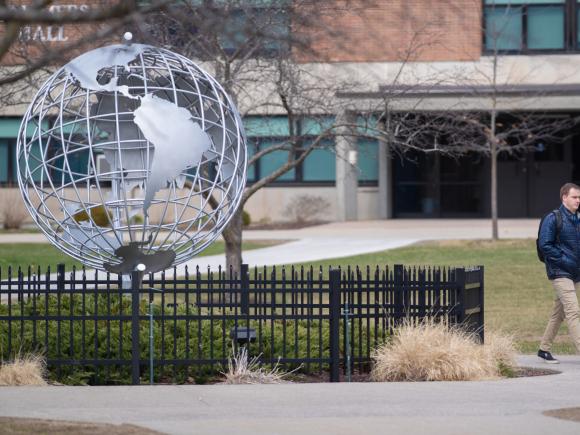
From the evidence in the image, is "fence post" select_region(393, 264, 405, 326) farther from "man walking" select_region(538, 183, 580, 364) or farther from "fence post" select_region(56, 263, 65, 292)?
"fence post" select_region(56, 263, 65, 292)

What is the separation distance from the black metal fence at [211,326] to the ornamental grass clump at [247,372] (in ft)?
0.30

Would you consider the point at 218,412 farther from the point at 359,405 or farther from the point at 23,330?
the point at 23,330

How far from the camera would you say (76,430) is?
800cm

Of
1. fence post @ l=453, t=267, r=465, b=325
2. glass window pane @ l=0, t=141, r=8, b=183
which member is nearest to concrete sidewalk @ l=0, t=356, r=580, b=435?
fence post @ l=453, t=267, r=465, b=325

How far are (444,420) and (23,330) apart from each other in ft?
13.9

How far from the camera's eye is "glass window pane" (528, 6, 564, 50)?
34750 millimetres

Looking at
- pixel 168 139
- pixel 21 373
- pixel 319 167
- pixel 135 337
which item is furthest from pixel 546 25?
pixel 21 373

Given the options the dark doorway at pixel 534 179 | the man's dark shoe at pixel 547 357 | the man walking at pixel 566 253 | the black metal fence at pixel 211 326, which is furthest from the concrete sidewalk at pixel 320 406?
the dark doorway at pixel 534 179

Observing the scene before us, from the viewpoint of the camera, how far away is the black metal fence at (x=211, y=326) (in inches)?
419

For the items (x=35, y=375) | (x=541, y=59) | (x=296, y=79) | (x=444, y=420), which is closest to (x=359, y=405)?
(x=444, y=420)

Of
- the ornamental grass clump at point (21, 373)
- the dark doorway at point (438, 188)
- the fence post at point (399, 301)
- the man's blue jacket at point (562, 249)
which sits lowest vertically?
the ornamental grass clump at point (21, 373)

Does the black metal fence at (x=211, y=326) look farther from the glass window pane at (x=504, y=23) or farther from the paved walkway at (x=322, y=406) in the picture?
the glass window pane at (x=504, y=23)

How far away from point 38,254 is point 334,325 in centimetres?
1620

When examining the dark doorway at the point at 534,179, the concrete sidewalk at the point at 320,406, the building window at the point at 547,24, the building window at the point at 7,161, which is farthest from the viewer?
the building window at the point at 7,161
